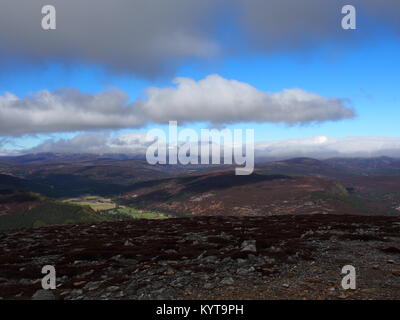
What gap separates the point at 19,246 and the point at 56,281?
21669 millimetres

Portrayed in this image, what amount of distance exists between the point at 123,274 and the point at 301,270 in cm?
1242

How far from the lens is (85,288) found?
60.7 feet

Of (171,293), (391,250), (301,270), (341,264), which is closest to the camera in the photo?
(171,293)

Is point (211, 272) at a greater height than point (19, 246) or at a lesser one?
greater
